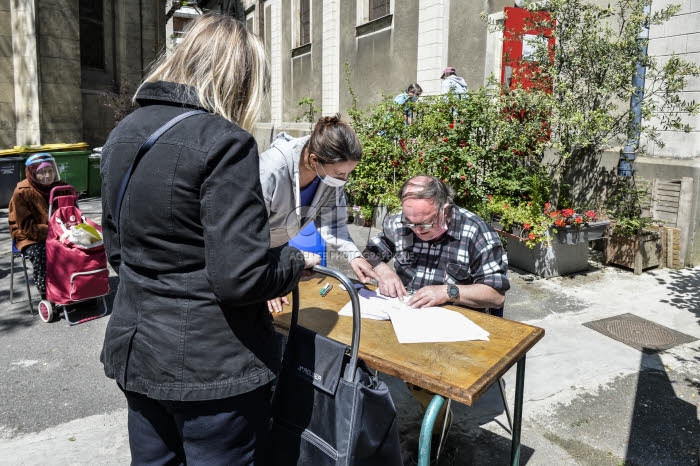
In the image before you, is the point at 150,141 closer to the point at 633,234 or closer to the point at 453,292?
the point at 453,292

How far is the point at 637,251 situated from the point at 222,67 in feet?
19.6

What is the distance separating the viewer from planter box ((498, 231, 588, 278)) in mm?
6223

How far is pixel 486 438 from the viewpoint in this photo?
320 cm

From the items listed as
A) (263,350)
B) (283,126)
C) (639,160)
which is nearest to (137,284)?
(263,350)

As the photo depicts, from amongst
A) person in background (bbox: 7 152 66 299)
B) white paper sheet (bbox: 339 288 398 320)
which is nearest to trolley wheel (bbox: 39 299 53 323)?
person in background (bbox: 7 152 66 299)

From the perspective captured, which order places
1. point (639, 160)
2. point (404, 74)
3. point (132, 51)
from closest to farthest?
point (639, 160), point (404, 74), point (132, 51)

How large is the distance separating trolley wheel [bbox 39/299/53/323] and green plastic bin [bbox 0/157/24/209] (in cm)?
742

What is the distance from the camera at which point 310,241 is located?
3.94 metres

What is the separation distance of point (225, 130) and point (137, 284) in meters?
0.49

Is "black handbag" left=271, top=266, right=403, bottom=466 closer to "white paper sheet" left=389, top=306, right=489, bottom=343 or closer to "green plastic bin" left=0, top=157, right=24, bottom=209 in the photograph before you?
"white paper sheet" left=389, top=306, right=489, bottom=343

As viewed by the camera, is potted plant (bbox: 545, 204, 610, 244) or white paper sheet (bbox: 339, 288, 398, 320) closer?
white paper sheet (bbox: 339, 288, 398, 320)

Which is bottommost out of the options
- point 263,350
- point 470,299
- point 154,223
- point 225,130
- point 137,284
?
point 470,299

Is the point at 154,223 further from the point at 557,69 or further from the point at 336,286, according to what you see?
the point at 557,69

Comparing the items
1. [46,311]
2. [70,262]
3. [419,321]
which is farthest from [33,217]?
[419,321]
